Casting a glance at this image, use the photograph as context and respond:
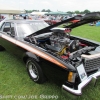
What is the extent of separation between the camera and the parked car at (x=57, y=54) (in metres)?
2.32

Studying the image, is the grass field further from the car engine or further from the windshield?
the windshield

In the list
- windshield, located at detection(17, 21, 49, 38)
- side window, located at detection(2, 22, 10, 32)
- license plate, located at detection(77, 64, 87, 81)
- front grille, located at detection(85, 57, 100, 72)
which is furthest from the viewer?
side window, located at detection(2, 22, 10, 32)

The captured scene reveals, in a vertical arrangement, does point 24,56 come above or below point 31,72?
above

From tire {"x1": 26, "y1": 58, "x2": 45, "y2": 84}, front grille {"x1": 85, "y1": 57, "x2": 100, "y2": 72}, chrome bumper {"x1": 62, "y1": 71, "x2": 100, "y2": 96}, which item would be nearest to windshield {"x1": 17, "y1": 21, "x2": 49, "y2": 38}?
tire {"x1": 26, "y1": 58, "x2": 45, "y2": 84}

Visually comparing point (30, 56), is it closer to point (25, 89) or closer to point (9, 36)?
point (25, 89)

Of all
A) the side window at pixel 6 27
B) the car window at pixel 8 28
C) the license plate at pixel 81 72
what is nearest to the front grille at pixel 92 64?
the license plate at pixel 81 72

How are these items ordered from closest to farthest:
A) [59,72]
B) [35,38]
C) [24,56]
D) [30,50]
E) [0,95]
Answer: [59,72]
[0,95]
[30,50]
[24,56]
[35,38]

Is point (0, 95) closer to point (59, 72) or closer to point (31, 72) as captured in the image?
point (31, 72)

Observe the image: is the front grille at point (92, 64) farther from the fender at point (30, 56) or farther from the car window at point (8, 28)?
the car window at point (8, 28)

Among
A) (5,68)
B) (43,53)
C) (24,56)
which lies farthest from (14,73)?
(43,53)

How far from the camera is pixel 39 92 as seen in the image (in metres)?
2.87

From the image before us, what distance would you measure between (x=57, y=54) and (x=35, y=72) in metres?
0.73

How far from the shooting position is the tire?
2.87 metres

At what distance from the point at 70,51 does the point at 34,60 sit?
0.97 meters
